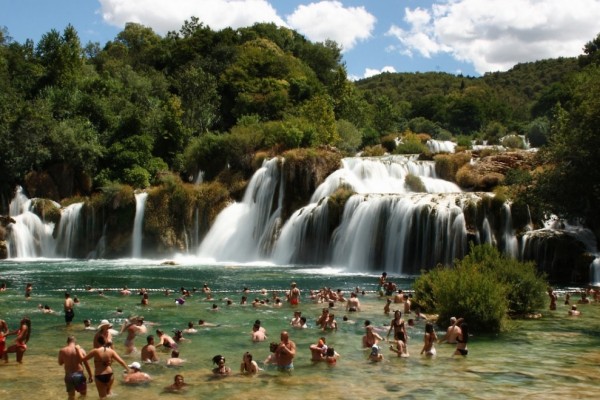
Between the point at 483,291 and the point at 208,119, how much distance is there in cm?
5007

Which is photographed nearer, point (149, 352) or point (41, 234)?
point (149, 352)

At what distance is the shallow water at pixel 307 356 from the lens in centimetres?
1438

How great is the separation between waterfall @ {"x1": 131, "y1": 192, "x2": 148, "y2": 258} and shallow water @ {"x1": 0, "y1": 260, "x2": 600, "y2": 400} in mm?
15928

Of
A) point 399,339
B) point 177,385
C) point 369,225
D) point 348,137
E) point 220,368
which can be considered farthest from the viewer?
point 348,137

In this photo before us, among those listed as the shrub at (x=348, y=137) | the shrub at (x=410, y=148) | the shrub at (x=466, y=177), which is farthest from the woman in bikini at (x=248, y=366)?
the shrub at (x=348, y=137)

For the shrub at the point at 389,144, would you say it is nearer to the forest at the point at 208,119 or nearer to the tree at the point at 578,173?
the forest at the point at 208,119

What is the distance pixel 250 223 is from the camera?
47.0 metres

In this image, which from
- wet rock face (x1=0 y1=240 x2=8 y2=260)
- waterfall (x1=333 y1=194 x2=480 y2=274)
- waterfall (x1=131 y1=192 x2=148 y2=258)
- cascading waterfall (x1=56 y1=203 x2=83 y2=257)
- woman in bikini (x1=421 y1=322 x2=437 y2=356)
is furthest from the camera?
waterfall (x1=131 y1=192 x2=148 y2=258)

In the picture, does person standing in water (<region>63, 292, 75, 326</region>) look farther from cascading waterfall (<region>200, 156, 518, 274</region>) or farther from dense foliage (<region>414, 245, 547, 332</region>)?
cascading waterfall (<region>200, 156, 518, 274</region>)

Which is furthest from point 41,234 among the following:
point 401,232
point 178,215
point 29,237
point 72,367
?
point 72,367

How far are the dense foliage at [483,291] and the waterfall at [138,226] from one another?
1122 inches

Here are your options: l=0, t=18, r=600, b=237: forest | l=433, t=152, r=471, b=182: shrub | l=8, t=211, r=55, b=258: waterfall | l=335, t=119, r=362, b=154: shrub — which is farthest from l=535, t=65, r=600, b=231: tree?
l=8, t=211, r=55, b=258: waterfall

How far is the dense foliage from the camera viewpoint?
20500 mm

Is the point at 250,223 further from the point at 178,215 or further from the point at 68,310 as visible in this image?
the point at 68,310
